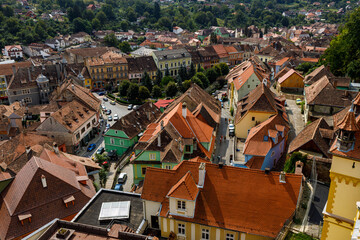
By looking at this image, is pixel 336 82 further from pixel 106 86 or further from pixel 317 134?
pixel 106 86

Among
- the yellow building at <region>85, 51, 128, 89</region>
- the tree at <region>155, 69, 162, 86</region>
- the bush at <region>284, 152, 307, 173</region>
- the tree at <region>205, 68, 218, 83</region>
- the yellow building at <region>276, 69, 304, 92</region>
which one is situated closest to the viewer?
the bush at <region>284, 152, 307, 173</region>

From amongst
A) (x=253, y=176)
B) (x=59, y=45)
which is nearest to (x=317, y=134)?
(x=253, y=176)

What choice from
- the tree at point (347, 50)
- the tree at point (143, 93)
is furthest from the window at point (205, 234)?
the tree at point (143, 93)

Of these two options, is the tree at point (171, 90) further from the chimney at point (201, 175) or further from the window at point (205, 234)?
the window at point (205, 234)

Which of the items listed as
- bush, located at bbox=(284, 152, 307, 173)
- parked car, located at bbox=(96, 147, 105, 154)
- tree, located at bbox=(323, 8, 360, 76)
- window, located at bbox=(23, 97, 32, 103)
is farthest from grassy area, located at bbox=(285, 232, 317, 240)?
window, located at bbox=(23, 97, 32, 103)

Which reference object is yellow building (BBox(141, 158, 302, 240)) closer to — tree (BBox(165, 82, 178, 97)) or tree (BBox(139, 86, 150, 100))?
tree (BBox(139, 86, 150, 100))

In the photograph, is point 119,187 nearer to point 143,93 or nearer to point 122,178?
point 122,178

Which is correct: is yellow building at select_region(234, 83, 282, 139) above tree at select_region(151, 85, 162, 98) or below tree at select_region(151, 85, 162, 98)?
above
